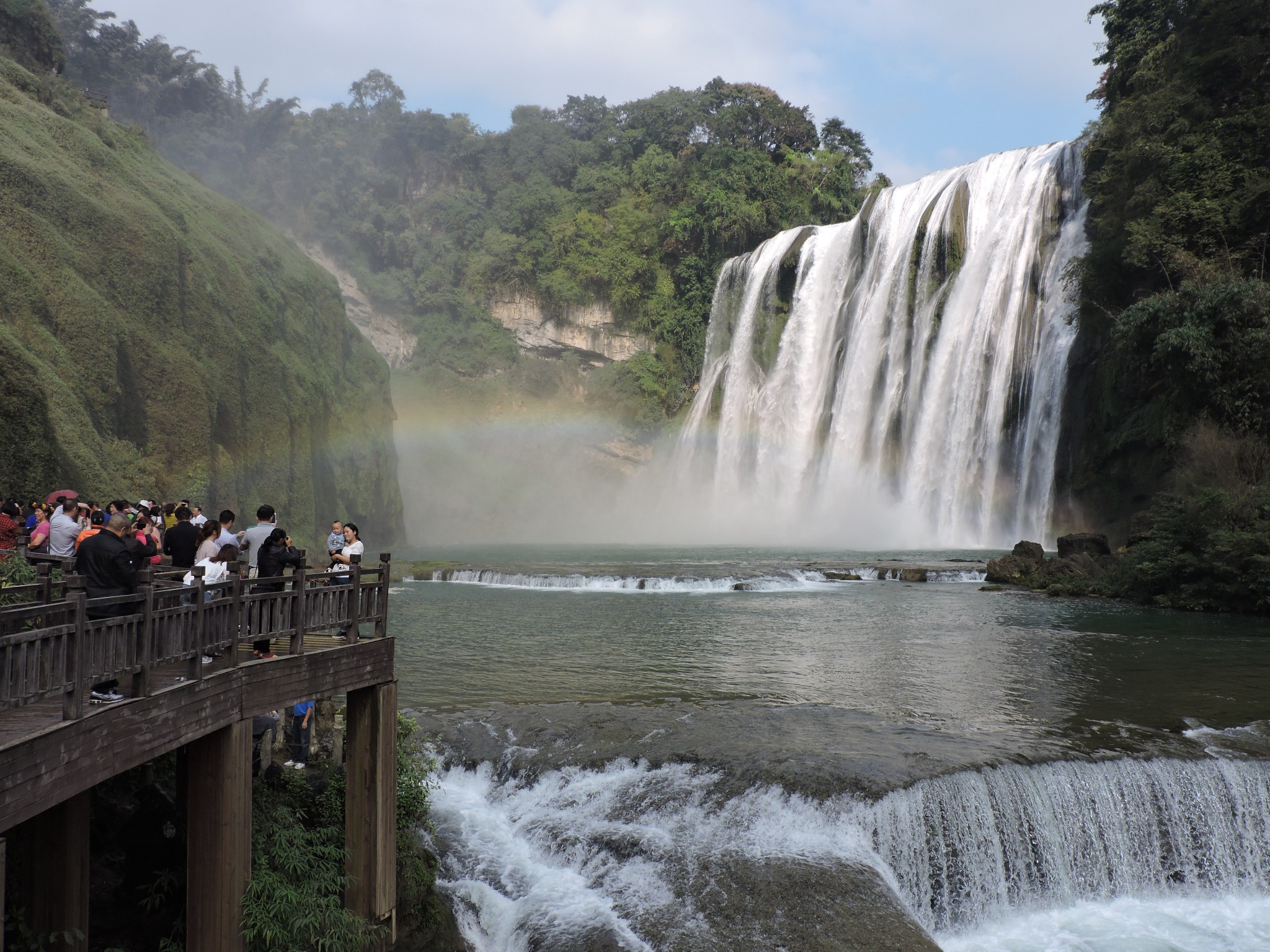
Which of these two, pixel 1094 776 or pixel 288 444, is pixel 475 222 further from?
pixel 1094 776

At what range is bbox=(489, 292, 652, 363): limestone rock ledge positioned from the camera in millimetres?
67125

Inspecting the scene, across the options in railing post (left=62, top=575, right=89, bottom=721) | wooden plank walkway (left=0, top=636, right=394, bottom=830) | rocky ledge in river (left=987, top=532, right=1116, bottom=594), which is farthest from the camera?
rocky ledge in river (left=987, top=532, right=1116, bottom=594)

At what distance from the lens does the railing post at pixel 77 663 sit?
5672 millimetres

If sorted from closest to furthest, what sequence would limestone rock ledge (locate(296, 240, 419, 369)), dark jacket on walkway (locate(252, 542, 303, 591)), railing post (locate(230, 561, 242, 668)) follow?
railing post (locate(230, 561, 242, 668))
dark jacket on walkway (locate(252, 542, 303, 591))
limestone rock ledge (locate(296, 240, 419, 369))

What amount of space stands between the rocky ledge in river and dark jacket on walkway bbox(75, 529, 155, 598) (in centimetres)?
2344

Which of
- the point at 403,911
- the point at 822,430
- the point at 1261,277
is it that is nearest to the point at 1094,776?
the point at 403,911

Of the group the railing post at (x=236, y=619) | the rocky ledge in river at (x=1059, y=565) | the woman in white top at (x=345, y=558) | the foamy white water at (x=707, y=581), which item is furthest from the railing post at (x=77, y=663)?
the rocky ledge in river at (x=1059, y=565)

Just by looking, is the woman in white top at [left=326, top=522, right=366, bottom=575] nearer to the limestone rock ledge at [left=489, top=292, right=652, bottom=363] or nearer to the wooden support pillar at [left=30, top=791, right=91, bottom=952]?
the wooden support pillar at [left=30, top=791, right=91, bottom=952]

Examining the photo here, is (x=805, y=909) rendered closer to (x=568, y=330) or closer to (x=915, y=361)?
(x=915, y=361)

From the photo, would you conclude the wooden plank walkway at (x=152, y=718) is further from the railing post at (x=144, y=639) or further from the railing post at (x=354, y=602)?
the railing post at (x=354, y=602)

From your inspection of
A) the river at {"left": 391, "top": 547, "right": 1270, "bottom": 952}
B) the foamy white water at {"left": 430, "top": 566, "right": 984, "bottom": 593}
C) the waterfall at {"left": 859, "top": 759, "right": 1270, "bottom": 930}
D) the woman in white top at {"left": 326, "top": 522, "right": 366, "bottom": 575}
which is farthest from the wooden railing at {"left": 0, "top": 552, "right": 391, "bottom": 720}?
the foamy white water at {"left": 430, "top": 566, "right": 984, "bottom": 593}

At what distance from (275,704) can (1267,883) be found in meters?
9.77

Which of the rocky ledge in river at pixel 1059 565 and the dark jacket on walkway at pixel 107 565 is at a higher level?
the dark jacket on walkway at pixel 107 565

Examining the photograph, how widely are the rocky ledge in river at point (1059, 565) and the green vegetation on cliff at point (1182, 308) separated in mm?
1252
